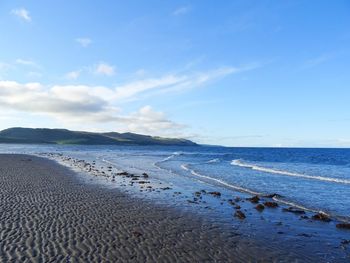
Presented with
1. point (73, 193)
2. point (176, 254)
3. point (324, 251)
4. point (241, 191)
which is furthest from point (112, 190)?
point (324, 251)

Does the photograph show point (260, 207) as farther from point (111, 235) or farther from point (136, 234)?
point (111, 235)

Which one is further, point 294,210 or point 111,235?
point 294,210

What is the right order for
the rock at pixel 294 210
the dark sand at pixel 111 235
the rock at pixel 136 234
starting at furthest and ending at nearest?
the rock at pixel 294 210, the rock at pixel 136 234, the dark sand at pixel 111 235

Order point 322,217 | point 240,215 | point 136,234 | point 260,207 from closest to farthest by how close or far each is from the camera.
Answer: point 136,234
point 322,217
point 240,215
point 260,207

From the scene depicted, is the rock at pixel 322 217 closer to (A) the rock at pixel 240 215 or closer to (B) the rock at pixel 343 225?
(B) the rock at pixel 343 225

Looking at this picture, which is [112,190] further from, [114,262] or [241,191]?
[114,262]

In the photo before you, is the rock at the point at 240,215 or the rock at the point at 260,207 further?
the rock at the point at 260,207

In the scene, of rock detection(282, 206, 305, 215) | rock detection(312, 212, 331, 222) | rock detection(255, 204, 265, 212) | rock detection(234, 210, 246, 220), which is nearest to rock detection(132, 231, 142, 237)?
rock detection(234, 210, 246, 220)

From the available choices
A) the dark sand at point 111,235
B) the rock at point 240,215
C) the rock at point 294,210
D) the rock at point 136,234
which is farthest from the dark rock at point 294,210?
the rock at point 136,234

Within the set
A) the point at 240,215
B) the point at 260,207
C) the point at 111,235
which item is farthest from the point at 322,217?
the point at 111,235

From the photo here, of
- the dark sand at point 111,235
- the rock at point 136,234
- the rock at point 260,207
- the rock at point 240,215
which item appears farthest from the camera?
the rock at point 260,207

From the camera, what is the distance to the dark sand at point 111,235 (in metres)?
12.2

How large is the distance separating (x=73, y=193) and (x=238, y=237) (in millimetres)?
15352

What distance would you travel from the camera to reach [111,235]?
48.5 ft
